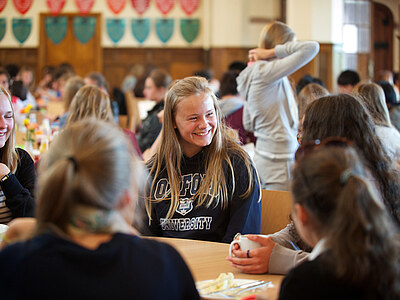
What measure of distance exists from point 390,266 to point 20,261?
2.55 feet

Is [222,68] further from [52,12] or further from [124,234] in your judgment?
[124,234]

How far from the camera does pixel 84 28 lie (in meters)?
14.0

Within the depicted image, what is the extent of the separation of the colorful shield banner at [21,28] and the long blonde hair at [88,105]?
10.7 m

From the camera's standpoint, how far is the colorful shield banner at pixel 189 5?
13688 millimetres

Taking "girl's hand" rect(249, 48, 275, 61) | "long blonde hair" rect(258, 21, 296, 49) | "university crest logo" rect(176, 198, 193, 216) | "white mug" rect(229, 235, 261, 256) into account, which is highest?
"long blonde hair" rect(258, 21, 296, 49)

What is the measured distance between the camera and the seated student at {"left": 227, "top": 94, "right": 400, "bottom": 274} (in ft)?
5.86

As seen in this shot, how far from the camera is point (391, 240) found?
3.88 ft

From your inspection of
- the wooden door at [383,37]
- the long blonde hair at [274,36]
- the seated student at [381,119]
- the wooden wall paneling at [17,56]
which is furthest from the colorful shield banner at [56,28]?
the seated student at [381,119]

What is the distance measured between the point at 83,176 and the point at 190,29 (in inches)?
508

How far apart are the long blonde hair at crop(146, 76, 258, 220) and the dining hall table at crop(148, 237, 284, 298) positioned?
281 mm

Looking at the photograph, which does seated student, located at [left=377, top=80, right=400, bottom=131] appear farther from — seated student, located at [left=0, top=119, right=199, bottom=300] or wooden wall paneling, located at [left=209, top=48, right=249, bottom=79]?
wooden wall paneling, located at [left=209, top=48, right=249, bottom=79]

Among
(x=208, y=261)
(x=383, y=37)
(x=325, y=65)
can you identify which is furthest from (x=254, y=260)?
(x=383, y=37)

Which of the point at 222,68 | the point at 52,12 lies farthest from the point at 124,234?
the point at 52,12

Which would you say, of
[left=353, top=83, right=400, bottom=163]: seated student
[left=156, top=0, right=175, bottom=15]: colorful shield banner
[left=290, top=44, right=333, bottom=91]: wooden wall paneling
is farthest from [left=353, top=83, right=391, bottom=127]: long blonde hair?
[left=156, top=0, right=175, bottom=15]: colorful shield banner
